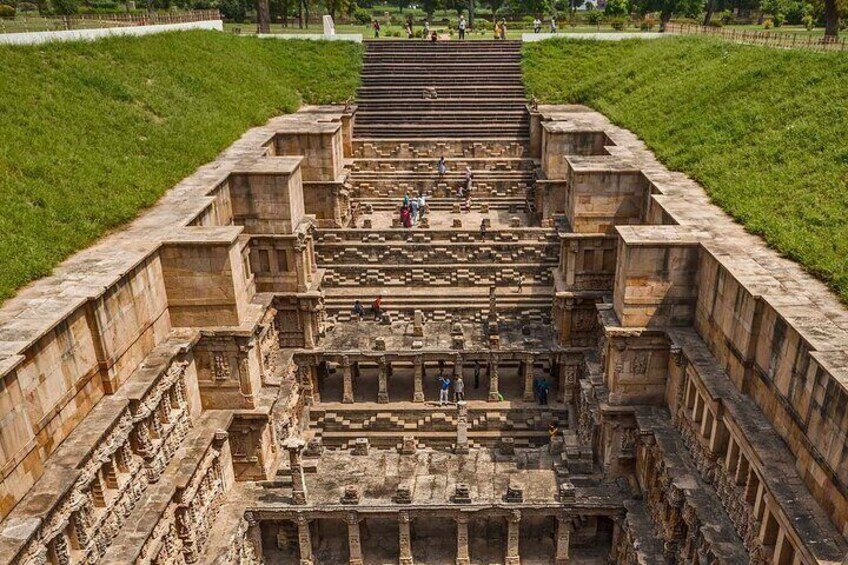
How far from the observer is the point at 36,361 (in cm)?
1108

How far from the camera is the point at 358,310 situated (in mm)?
22672

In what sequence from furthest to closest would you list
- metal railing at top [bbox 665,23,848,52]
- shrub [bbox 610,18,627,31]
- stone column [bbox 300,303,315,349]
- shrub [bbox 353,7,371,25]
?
shrub [bbox 353,7,371,25]
shrub [bbox 610,18,627,31]
metal railing at top [bbox 665,23,848,52]
stone column [bbox 300,303,315,349]

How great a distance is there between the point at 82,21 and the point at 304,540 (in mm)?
24325

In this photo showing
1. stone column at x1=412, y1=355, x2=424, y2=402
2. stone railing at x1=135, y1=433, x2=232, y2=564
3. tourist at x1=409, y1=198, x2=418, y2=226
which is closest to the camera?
stone railing at x1=135, y1=433, x2=232, y2=564

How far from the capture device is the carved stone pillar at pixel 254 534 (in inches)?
636

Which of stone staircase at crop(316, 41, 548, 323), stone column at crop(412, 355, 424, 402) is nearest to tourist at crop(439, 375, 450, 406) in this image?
stone column at crop(412, 355, 424, 402)

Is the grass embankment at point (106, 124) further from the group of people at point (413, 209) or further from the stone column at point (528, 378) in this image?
the stone column at point (528, 378)

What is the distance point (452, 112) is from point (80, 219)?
67.3 feet

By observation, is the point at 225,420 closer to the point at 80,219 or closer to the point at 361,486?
the point at 361,486

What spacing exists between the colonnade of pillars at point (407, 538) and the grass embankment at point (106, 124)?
8077mm

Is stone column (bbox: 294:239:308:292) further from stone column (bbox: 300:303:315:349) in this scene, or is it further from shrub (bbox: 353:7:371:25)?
shrub (bbox: 353:7:371:25)

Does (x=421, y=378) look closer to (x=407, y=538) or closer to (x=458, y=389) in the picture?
(x=458, y=389)

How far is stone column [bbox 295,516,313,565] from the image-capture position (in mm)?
16172

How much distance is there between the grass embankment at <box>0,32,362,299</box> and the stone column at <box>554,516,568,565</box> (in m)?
12.7
